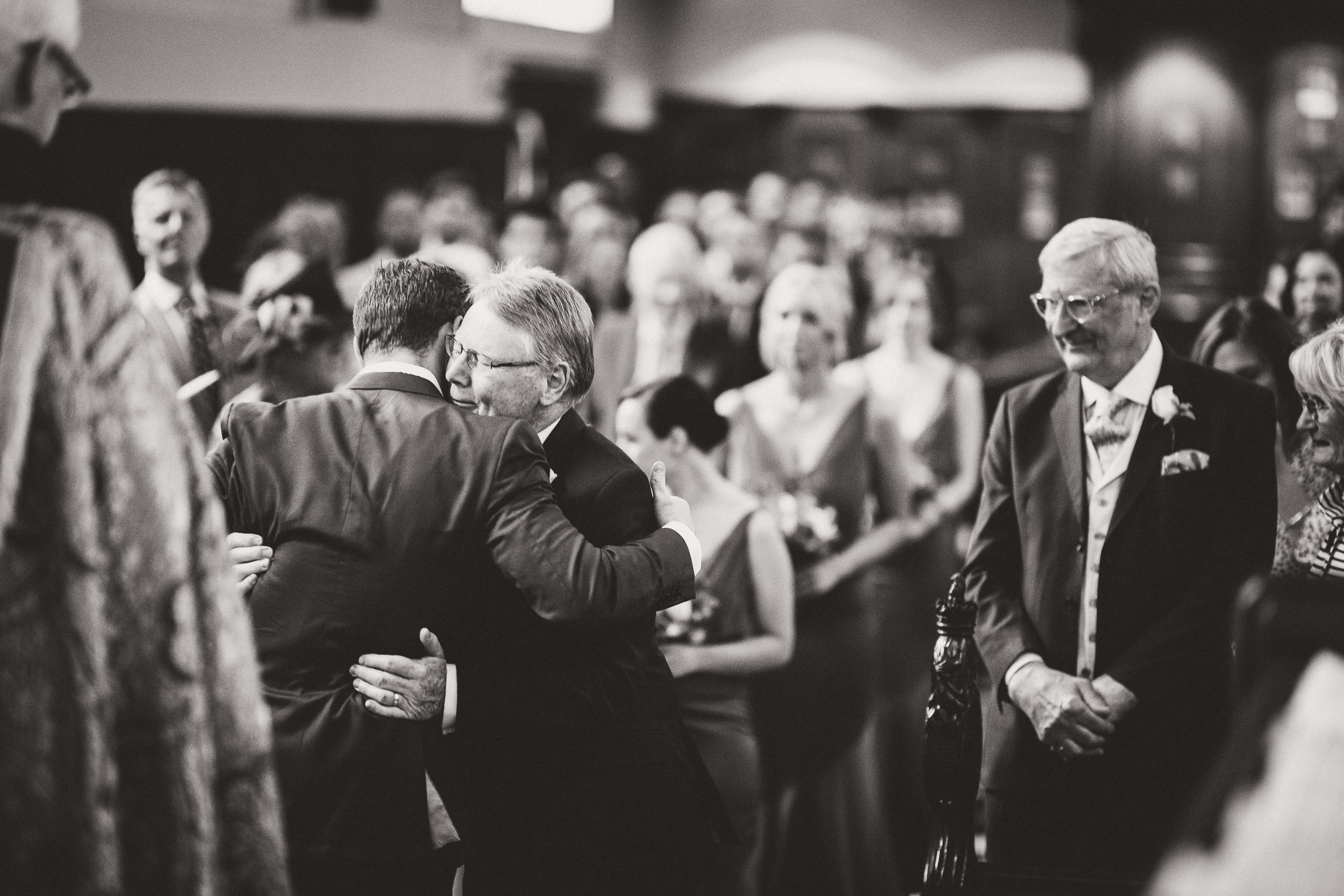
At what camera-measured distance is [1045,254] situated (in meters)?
3.06

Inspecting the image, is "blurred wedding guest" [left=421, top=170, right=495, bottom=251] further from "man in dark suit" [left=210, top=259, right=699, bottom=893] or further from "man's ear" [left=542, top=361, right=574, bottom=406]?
"man in dark suit" [left=210, top=259, right=699, bottom=893]

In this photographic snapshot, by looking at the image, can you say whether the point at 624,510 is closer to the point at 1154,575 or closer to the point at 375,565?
the point at 375,565

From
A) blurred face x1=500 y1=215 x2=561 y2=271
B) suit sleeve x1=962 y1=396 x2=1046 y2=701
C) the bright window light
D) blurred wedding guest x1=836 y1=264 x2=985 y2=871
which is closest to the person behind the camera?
suit sleeve x1=962 y1=396 x2=1046 y2=701

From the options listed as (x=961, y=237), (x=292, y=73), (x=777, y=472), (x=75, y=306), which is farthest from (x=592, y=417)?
(x=961, y=237)

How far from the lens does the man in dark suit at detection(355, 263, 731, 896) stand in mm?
2592

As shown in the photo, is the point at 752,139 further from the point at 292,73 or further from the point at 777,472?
the point at 777,472

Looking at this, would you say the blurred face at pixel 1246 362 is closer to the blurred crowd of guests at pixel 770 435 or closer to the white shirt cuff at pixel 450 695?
the blurred crowd of guests at pixel 770 435

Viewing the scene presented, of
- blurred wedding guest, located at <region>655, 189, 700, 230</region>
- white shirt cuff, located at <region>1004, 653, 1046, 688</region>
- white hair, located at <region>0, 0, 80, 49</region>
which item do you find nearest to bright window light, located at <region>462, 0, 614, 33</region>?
blurred wedding guest, located at <region>655, 189, 700, 230</region>

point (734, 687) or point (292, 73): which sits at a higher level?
point (292, 73)

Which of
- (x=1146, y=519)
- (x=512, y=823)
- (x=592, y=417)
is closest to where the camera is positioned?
(x=512, y=823)

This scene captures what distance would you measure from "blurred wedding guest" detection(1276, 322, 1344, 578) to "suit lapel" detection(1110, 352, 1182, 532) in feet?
0.89

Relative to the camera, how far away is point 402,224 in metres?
7.72

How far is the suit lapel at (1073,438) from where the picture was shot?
2.99 meters

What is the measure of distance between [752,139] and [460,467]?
13307 mm
